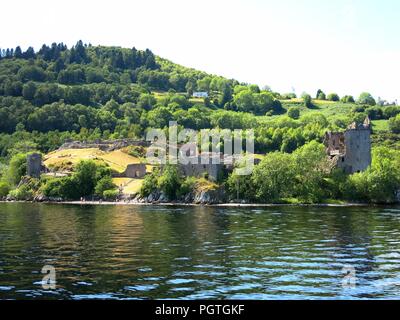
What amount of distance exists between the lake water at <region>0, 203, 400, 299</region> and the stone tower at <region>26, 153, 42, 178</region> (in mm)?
81287

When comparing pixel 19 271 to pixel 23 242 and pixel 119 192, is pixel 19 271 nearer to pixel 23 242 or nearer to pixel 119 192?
pixel 23 242

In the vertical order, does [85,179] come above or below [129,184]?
above

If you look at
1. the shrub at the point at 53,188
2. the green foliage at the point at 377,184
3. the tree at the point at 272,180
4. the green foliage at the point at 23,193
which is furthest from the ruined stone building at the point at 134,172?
the green foliage at the point at 377,184

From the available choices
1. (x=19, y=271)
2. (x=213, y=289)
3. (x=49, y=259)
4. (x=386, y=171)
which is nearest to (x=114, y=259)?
(x=49, y=259)

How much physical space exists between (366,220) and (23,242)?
4093 centimetres

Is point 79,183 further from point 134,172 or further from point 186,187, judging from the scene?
point 186,187

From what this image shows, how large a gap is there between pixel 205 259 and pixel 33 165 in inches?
4616

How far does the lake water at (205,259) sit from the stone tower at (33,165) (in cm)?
8129

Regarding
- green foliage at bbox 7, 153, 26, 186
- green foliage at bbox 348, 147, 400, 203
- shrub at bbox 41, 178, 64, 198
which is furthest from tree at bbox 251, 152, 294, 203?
green foliage at bbox 7, 153, 26, 186

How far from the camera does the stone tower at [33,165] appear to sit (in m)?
148

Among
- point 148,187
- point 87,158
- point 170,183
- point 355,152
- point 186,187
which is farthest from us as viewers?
point 87,158

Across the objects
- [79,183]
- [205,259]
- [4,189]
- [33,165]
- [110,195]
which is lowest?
[205,259]

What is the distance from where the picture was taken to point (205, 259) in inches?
1607

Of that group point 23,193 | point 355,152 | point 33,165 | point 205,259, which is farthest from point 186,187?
point 205,259
